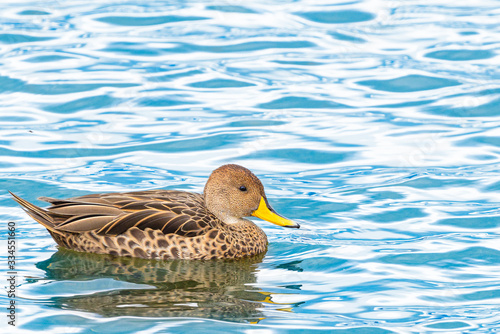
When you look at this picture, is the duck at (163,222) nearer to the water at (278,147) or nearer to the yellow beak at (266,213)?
the yellow beak at (266,213)

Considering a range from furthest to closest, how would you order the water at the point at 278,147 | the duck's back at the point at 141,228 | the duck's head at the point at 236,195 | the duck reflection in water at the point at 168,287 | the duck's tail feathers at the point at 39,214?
the duck's head at the point at 236,195 → the duck's tail feathers at the point at 39,214 → the duck's back at the point at 141,228 → the water at the point at 278,147 → the duck reflection in water at the point at 168,287

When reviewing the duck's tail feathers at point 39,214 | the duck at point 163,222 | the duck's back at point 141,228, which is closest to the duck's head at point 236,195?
the duck at point 163,222

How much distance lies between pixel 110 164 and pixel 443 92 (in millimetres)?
5506

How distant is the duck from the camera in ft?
27.8

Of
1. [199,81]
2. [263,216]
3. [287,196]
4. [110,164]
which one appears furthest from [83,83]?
[263,216]

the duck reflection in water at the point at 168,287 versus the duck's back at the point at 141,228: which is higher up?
the duck's back at the point at 141,228

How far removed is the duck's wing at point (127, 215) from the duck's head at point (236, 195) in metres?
0.21

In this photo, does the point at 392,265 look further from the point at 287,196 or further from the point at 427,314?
the point at 287,196

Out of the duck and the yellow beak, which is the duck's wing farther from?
the yellow beak

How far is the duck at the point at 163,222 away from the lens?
8477 mm

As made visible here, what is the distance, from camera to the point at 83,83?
1402cm

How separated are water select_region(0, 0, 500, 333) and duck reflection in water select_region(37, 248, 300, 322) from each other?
0.03 m

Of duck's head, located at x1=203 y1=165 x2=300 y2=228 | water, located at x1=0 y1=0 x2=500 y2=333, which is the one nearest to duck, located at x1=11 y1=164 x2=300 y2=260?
duck's head, located at x1=203 y1=165 x2=300 y2=228

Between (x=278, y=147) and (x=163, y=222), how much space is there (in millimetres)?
3447
